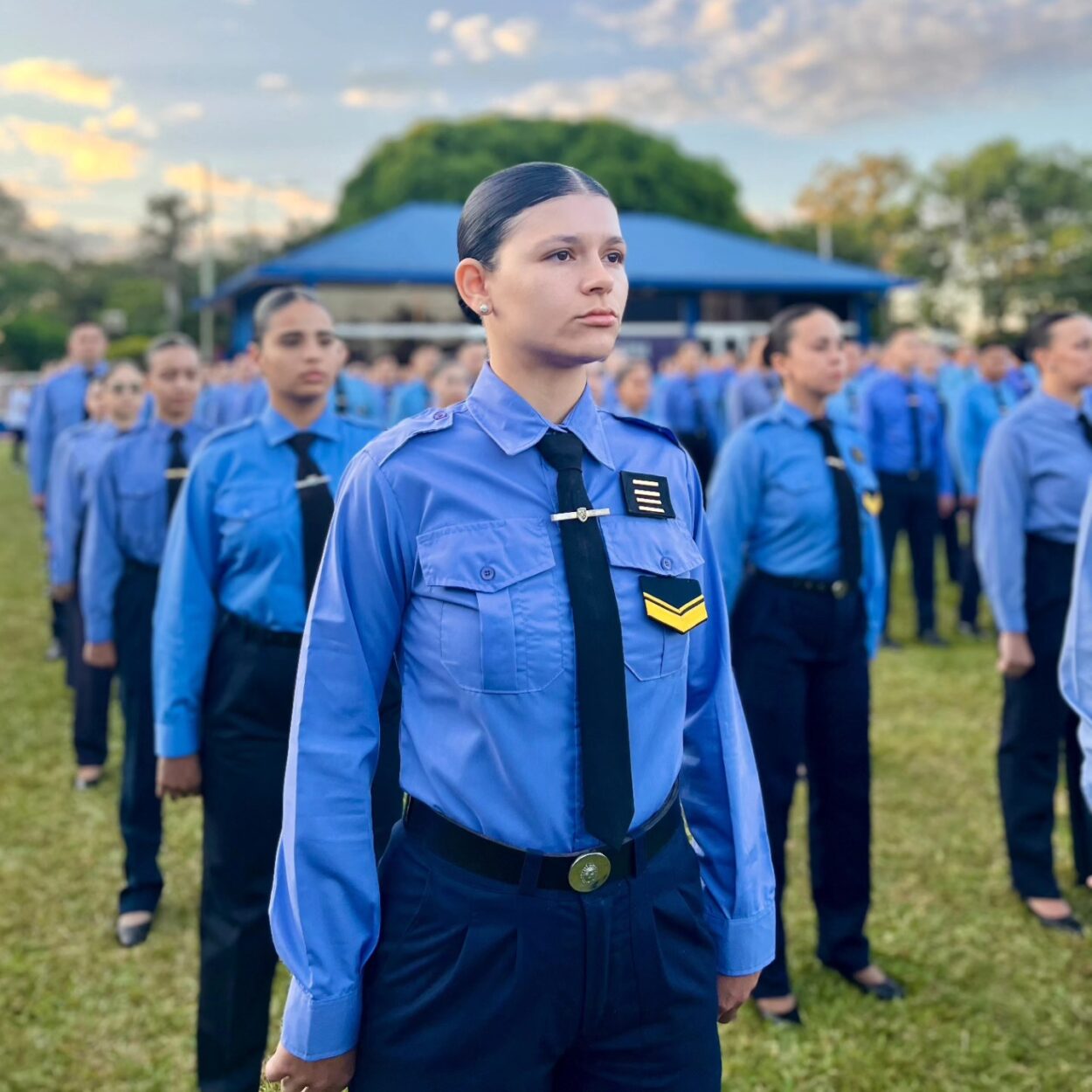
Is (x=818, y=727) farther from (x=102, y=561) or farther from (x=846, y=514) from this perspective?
(x=102, y=561)

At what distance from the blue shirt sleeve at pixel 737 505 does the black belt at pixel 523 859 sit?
2164 mm

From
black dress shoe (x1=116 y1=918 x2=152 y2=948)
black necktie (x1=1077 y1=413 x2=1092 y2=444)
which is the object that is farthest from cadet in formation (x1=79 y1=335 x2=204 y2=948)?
black necktie (x1=1077 y1=413 x2=1092 y2=444)

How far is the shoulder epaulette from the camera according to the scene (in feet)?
5.68

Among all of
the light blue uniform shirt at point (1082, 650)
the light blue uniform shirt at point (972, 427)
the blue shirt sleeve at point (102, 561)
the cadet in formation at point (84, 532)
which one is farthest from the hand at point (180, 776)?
the light blue uniform shirt at point (972, 427)

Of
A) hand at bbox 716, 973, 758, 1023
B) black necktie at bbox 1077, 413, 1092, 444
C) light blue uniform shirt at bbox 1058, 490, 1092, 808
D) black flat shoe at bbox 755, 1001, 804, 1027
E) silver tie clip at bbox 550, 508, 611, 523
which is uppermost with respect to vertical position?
silver tie clip at bbox 550, 508, 611, 523

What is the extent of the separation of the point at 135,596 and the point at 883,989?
3.18 meters

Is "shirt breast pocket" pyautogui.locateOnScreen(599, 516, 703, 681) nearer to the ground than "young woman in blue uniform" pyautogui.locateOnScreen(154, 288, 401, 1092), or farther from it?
farther from it

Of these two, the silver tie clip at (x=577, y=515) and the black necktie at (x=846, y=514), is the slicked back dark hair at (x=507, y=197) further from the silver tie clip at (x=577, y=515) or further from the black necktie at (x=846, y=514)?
the black necktie at (x=846, y=514)

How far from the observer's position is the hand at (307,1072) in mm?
1635

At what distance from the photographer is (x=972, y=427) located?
31.5 ft

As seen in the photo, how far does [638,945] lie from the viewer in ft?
5.53

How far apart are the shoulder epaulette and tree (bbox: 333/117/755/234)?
43000mm

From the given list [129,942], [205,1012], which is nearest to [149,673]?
[129,942]

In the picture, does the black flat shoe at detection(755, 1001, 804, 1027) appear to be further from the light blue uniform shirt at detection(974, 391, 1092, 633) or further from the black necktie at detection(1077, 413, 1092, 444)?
the black necktie at detection(1077, 413, 1092, 444)
